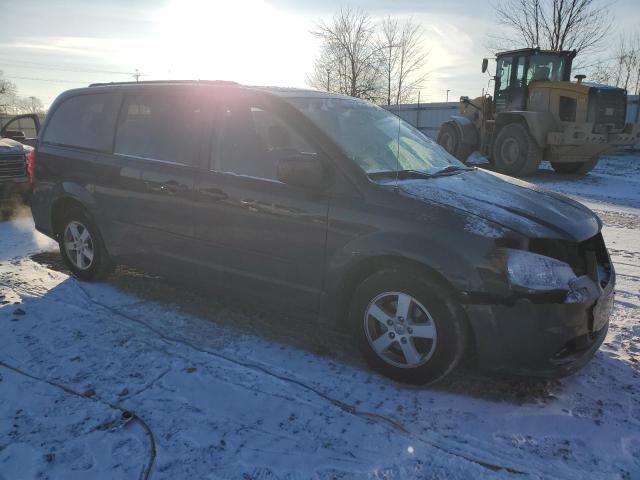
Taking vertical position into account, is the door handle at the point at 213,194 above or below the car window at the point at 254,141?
below

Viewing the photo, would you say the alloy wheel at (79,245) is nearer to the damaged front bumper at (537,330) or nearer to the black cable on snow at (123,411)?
the black cable on snow at (123,411)

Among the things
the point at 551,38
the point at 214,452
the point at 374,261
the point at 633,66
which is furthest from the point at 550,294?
the point at 633,66

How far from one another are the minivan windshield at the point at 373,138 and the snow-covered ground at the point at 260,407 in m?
1.33

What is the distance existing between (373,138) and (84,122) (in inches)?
112

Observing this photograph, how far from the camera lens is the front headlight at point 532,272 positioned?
2688 mm

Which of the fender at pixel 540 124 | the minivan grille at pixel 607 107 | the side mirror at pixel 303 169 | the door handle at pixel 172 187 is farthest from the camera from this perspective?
the fender at pixel 540 124

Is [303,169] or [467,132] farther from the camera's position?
[467,132]

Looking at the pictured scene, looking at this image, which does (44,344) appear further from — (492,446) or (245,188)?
(492,446)

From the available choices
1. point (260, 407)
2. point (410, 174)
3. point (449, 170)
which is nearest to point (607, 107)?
point (449, 170)

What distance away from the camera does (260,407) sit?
283 centimetres

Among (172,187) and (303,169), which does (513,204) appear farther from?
(172,187)

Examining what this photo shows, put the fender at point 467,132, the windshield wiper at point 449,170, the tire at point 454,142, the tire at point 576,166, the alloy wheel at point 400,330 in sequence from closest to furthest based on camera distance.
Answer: the alloy wheel at point 400,330 < the windshield wiper at point 449,170 < the tire at point 576,166 < the fender at point 467,132 < the tire at point 454,142

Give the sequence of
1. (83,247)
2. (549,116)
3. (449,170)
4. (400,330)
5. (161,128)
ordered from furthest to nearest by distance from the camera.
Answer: (549,116) < (83,247) < (161,128) < (449,170) < (400,330)

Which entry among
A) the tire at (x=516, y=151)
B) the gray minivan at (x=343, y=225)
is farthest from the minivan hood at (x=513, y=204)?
the tire at (x=516, y=151)
